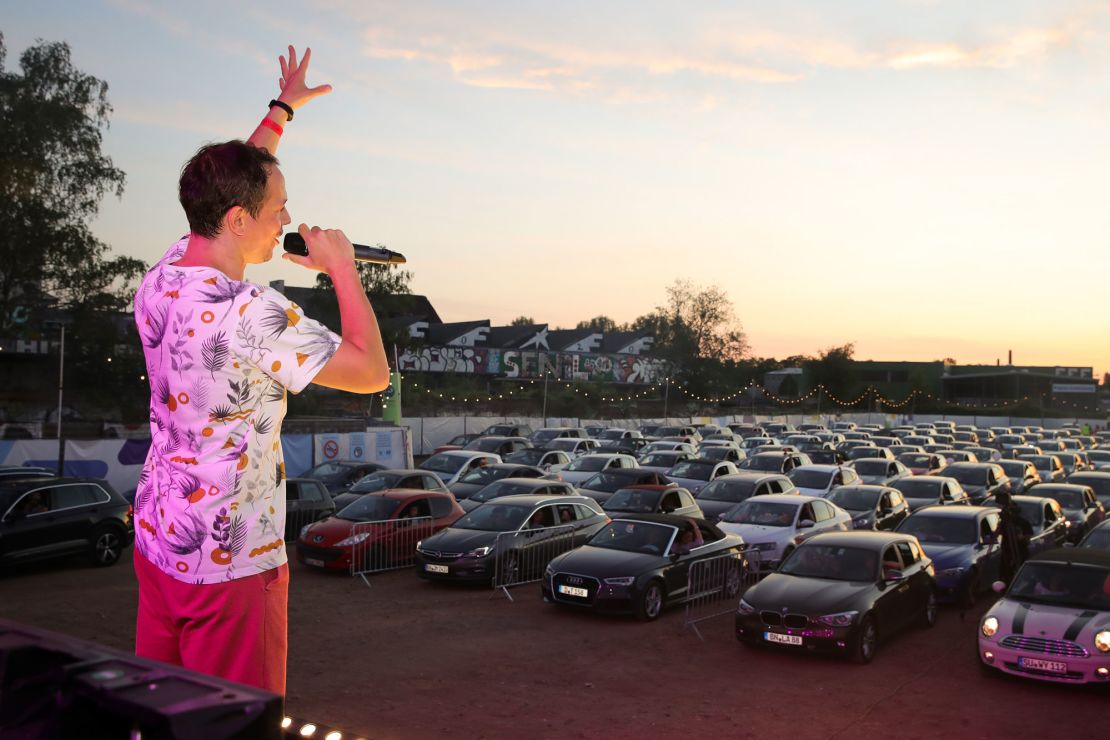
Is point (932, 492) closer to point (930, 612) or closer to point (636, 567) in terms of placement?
point (930, 612)

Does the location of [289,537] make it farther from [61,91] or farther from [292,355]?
[61,91]

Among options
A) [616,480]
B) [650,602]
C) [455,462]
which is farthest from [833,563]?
[455,462]

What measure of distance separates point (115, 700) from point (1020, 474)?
106ft

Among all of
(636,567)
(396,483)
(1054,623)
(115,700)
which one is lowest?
(636,567)

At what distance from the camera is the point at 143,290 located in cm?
244

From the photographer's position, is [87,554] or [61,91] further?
[61,91]

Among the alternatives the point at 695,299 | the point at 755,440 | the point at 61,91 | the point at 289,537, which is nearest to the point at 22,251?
the point at 61,91

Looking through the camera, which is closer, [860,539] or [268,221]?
[268,221]

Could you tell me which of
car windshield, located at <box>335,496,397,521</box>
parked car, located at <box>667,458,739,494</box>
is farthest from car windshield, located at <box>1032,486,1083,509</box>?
car windshield, located at <box>335,496,397,521</box>

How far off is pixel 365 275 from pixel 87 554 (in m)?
40.9

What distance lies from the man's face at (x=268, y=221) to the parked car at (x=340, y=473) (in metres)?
22.4

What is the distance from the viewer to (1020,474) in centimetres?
2953

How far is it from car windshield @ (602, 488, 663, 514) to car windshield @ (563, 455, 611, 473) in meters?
6.38

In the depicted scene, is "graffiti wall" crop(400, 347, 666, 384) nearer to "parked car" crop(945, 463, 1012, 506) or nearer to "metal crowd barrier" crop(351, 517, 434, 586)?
"parked car" crop(945, 463, 1012, 506)
